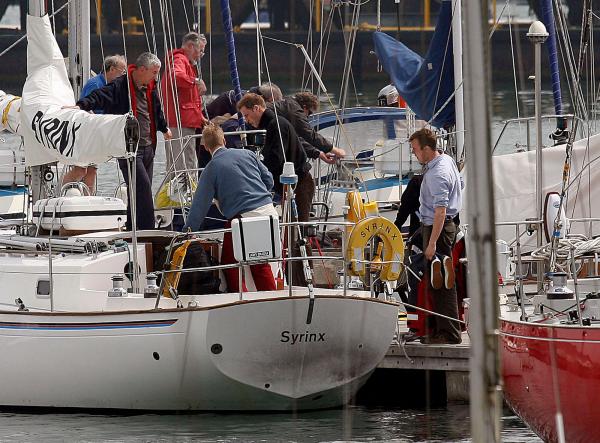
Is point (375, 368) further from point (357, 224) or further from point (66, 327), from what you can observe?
point (66, 327)

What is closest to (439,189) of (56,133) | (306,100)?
(56,133)

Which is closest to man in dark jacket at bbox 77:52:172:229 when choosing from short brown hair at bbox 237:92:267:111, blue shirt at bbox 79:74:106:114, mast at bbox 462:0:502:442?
short brown hair at bbox 237:92:267:111

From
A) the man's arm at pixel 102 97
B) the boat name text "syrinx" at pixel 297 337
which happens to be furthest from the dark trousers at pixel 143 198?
the boat name text "syrinx" at pixel 297 337

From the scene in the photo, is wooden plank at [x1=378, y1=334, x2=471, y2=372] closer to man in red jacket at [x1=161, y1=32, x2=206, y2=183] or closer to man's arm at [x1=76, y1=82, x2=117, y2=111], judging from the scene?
man's arm at [x1=76, y1=82, x2=117, y2=111]

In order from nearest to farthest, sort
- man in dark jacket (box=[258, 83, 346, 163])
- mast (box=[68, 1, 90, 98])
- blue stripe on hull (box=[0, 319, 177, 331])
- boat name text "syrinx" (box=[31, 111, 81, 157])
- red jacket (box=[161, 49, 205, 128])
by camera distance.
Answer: blue stripe on hull (box=[0, 319, 177, 331]), boat name text "syrinx" (box=[31, 111, 81, 157]), man in dark jacket (box=[258, 83, 346, 163]), mast (box=[68, 1, 90, 98]), red jacket (box=[161, 49, 205, 128])

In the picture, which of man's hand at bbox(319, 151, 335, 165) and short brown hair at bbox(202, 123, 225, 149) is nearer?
short brown hair at bbox(202, 123, 225, 149)

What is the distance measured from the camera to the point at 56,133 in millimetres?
11547

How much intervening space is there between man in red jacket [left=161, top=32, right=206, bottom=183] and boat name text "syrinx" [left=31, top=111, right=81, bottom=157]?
2.46m

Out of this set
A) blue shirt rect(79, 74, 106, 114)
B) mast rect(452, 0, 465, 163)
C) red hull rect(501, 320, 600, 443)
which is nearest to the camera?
red hull rect(501, 320, 600, 443)

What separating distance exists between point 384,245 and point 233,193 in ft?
3.66

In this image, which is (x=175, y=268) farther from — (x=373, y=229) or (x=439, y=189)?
(x=439, y=189)

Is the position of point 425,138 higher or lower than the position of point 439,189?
higher

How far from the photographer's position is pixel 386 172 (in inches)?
704

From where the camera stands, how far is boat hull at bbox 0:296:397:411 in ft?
33.3
